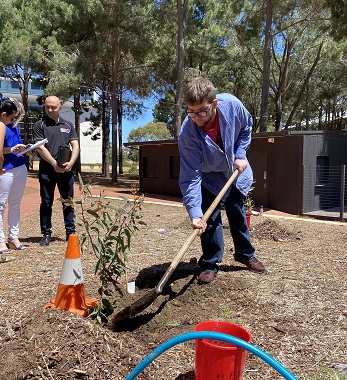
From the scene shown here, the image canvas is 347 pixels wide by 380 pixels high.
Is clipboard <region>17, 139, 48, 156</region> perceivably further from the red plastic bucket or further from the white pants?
the red plastic bucket

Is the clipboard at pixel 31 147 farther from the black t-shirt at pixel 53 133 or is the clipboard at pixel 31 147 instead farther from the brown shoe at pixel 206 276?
the brown shoe at pixel 206 276

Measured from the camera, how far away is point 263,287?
371 centimetres

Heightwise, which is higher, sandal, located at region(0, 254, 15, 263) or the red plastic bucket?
the red plastic bucket

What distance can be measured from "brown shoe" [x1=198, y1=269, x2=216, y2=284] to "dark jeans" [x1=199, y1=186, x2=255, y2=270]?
60 millimetres

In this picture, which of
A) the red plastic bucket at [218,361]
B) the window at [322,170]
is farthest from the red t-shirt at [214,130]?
the window at [322,170]

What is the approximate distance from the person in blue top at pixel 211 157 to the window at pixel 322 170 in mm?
10837

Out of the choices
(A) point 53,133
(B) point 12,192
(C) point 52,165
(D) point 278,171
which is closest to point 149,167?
(D) point 278,171

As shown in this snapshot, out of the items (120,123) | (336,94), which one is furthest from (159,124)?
(336,94)

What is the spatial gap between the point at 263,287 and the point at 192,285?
64cm

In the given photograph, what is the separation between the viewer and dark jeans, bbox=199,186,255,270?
371cm

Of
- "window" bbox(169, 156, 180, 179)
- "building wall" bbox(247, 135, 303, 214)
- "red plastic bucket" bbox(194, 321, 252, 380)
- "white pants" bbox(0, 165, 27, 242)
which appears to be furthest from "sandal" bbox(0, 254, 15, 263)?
"window" bbox(169, 156, 180, 179)

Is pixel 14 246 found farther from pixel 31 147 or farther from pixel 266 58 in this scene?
pixel 266 58

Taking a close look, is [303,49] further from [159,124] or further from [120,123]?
[159,124]

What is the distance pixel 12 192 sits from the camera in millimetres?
5281
